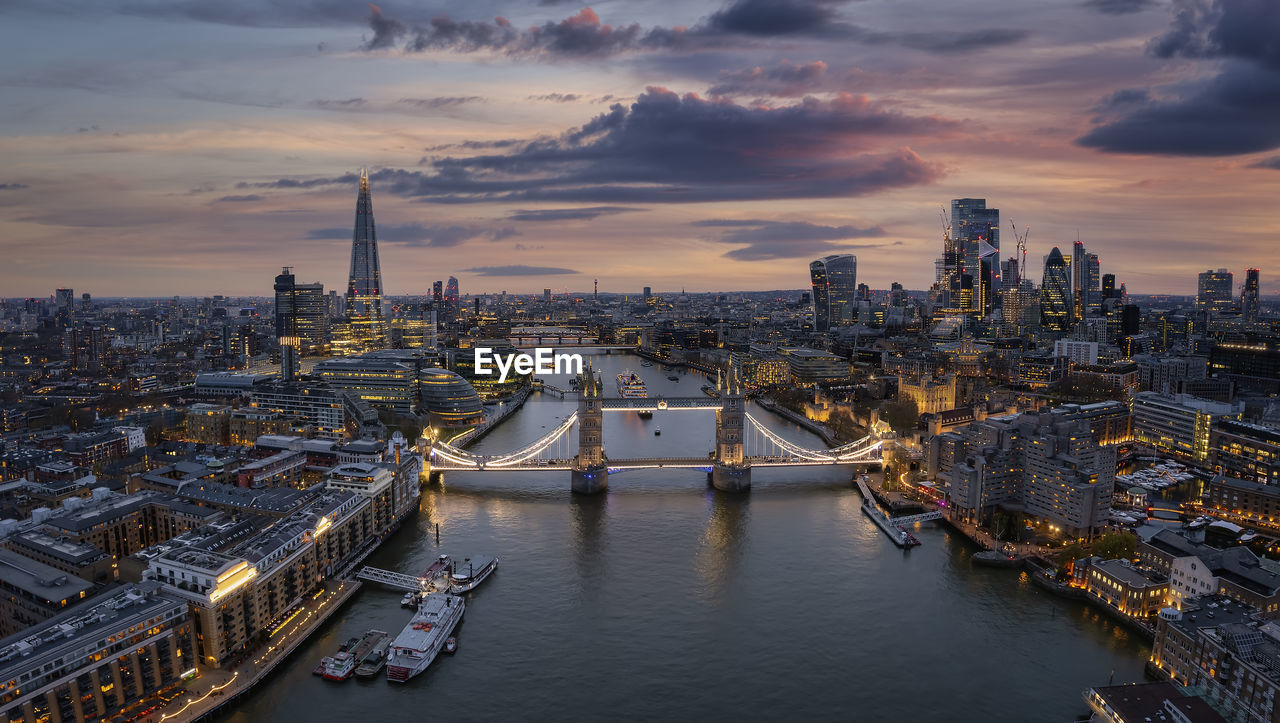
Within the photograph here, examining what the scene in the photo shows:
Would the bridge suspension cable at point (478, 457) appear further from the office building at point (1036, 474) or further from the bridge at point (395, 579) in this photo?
the office building at point (1036, 474)

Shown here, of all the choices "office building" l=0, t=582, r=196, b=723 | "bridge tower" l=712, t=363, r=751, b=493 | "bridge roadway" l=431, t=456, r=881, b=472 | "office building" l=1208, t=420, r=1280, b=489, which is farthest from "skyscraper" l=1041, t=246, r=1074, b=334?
"office building" l=0, t=582, r=196, b=723

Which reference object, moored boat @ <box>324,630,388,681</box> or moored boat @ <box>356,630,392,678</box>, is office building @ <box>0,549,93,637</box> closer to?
moored boat @ <box>324,630,388,681</box>

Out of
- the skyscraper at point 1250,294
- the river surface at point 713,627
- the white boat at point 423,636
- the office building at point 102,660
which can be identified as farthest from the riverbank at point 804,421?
the skyscraper at point 1250,294

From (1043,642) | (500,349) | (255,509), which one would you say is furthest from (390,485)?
(500,349)

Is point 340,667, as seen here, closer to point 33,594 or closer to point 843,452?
point 33,594

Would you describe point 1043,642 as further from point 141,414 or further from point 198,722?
point 141,414
